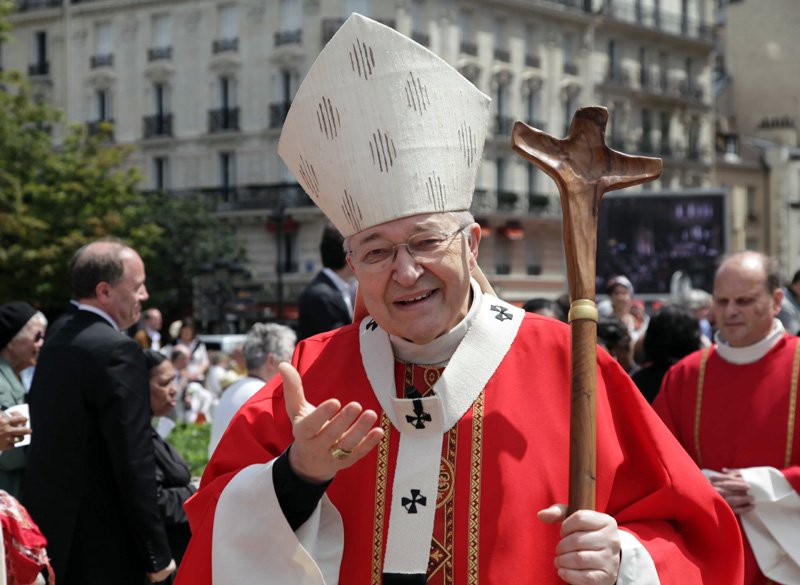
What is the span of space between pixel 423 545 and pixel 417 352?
1.71 feet

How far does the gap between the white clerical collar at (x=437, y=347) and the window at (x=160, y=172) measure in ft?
144

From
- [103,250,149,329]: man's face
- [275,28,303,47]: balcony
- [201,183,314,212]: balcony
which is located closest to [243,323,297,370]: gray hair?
[103,250,149,329]: man's face

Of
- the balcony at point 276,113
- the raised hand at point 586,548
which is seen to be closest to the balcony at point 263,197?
the balcony at point 276,113

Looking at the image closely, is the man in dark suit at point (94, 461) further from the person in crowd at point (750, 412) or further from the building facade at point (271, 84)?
the building facade at point (271, 84)

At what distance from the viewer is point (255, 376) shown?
23.0ft

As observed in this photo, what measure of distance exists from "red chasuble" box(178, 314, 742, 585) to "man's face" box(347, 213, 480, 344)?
0.25 meters

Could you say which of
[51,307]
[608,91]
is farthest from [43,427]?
[608,91]

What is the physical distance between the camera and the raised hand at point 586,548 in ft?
9.93

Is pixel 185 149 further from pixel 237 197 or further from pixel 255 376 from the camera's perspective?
pixel 255 376

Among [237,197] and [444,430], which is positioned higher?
[237,197]

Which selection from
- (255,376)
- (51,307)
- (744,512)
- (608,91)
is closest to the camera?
(744,512)

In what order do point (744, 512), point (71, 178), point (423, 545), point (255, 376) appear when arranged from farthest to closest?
point (71, 178) < point (255, 376) < point (744, 512) < point (423, 545)

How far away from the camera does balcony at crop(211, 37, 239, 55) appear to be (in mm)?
44625

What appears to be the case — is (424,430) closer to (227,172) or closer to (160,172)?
(227,172)
